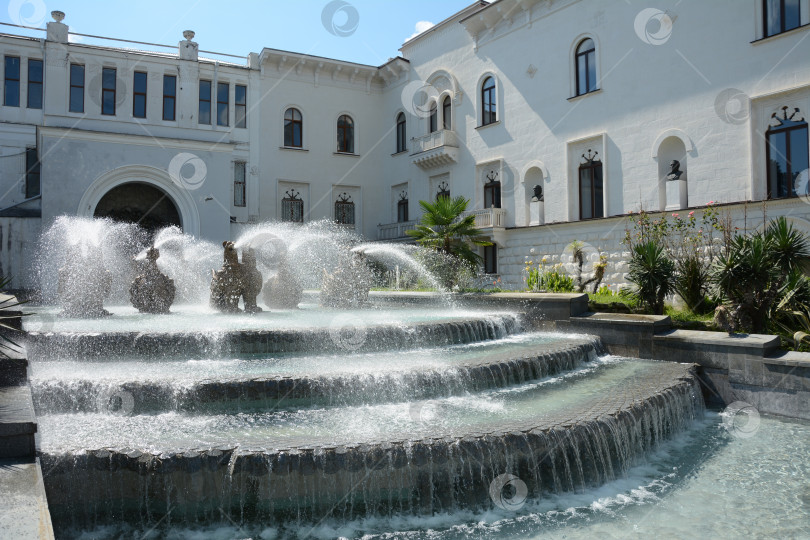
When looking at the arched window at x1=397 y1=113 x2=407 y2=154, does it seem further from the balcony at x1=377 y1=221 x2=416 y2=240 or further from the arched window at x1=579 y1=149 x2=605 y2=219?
the arched window at x1=579 y1=149 x2=605 y2=219

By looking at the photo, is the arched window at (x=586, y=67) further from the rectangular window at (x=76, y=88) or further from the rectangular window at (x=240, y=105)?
the rectangular window at (x=76, y=88)

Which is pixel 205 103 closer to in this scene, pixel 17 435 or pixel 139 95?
pixel 139 95

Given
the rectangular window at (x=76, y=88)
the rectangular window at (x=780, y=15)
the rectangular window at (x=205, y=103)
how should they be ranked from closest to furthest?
the rectangular window at (x=780, y=15) → the rectangular window at (x=76, y=88) → the rectangular window at (x=205, y=103)

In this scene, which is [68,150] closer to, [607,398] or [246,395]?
[246,395]

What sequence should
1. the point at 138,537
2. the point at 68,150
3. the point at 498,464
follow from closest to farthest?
the point at 138,537 → the point at 498,464 → the point at 68,150

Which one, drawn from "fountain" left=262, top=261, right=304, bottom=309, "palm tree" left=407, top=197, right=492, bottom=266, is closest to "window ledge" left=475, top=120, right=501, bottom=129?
"palm tree" left=407, top=197, right=492, bottom=266

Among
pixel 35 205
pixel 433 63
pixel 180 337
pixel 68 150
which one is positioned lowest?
pixel 180 337

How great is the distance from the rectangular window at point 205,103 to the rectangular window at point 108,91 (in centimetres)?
351

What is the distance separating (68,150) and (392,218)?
48.1 feet

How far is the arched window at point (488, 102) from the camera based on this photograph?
2303cm

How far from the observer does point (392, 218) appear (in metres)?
28.9

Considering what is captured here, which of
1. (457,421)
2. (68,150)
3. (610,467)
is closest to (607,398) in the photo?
(610,467)

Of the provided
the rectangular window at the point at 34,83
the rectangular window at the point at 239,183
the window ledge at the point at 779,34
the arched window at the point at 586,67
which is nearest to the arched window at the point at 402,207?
the rectangular window at the point at 239,183

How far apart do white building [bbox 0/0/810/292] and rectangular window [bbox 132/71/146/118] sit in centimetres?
8
